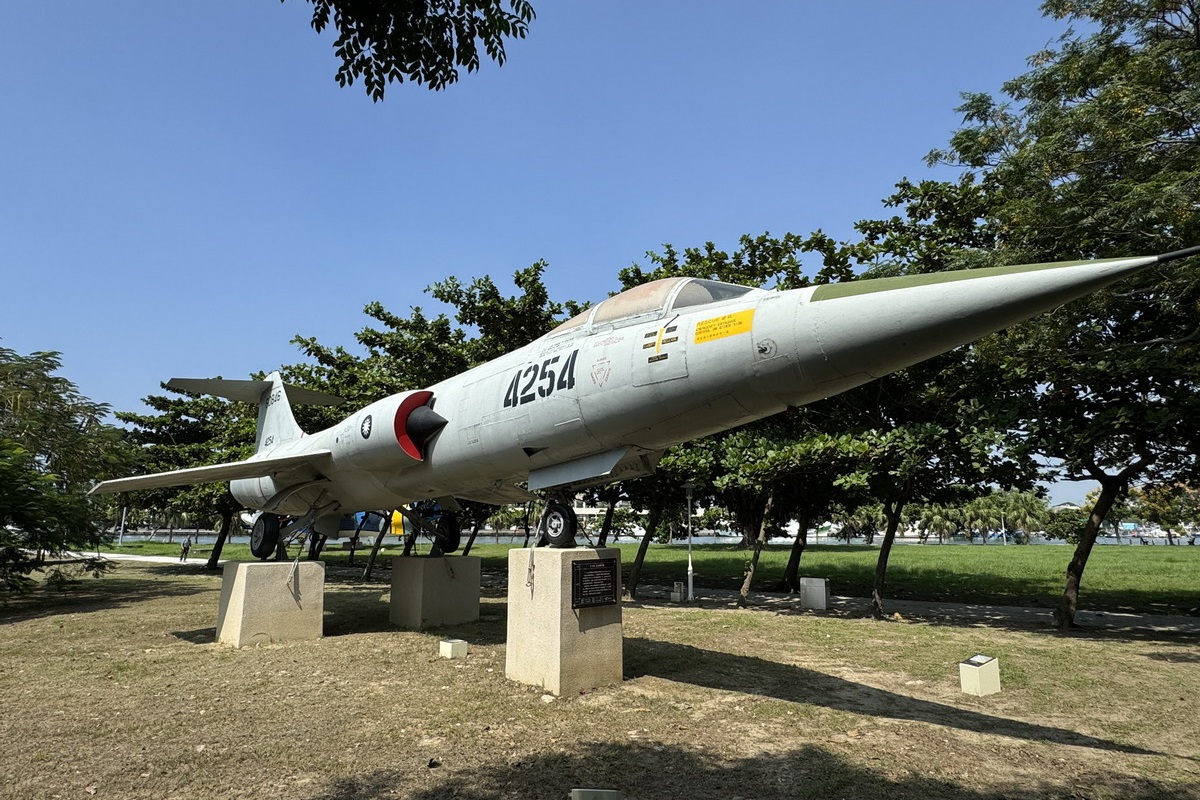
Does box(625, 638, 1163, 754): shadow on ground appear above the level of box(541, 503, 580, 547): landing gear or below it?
below

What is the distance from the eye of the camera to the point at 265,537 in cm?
1110

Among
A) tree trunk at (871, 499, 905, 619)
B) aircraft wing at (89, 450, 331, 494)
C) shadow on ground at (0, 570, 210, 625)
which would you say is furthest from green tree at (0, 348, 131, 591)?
tree trunk at (871, 499, 905, 619)

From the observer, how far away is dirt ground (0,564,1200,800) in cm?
455

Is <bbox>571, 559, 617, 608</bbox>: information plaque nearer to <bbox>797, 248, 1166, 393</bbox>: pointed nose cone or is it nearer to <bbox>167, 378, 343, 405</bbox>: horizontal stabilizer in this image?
<bbox>797, 248, 1166, 393</bbox>: pointed nose cone

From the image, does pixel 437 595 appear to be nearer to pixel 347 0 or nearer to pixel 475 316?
pixel 475 316

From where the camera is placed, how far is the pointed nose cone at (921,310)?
390 cm

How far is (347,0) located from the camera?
4.06m

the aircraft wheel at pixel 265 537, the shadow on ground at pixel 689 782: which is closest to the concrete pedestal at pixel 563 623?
the shadow on ground at pixel 689 782

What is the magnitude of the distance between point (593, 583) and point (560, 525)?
2.41ft

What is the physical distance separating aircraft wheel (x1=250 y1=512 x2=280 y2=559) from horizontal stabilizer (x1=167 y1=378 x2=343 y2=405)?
2.62 m

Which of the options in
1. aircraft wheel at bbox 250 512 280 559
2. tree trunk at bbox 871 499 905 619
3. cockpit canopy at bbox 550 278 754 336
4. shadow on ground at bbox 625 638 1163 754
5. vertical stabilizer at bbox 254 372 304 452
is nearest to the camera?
shadow on ground at bbox 625 638 1163 754

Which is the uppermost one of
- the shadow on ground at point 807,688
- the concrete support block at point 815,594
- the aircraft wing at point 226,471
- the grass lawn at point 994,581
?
the aircraft wing at point 226,471

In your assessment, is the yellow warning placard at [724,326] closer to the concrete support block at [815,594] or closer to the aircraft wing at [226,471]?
the aircraft wing at [226,471]

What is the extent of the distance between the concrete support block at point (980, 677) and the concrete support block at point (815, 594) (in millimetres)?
7876
